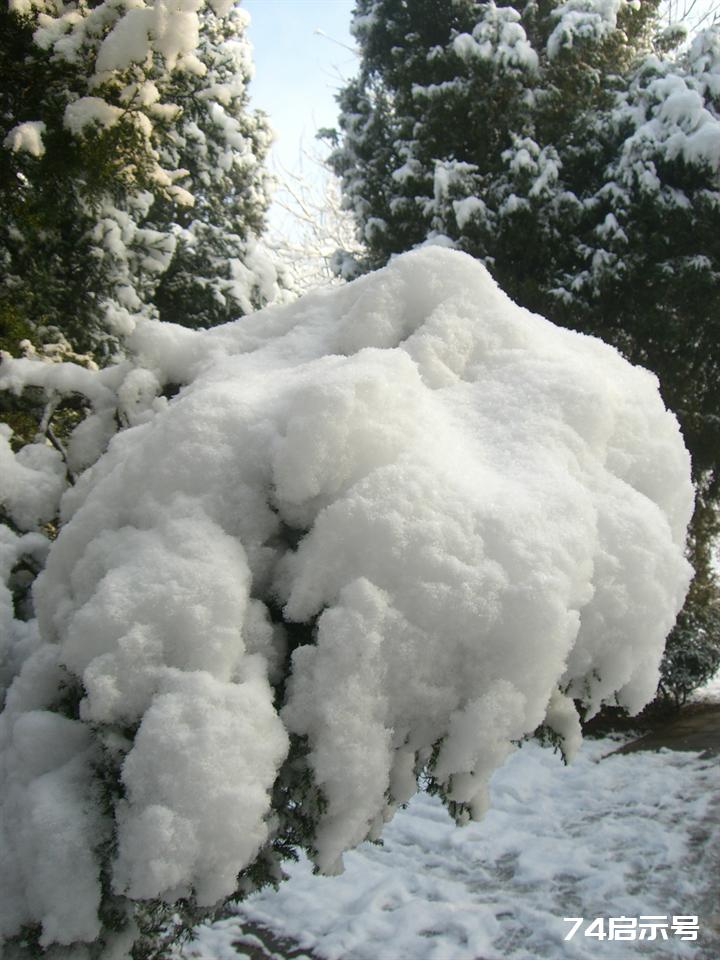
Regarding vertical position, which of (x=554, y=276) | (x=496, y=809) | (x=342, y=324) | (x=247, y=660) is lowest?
(x=496, y=809)

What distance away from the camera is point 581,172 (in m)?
8.14

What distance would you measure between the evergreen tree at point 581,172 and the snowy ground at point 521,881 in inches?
123

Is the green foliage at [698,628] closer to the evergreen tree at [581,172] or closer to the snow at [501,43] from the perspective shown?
the evergreen tree at [581,172]

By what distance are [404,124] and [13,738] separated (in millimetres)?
8991

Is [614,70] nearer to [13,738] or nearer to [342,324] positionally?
[342,324]

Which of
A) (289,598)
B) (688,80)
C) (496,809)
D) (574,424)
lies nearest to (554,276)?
(688,80)

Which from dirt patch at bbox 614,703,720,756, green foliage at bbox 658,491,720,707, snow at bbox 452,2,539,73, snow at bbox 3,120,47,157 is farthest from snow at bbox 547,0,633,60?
dirt patch at bbox 614,703,720,756

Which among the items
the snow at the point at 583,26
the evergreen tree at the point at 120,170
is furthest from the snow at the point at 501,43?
the evergreen tree at the point at 120,170

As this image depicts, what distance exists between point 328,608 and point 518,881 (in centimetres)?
418

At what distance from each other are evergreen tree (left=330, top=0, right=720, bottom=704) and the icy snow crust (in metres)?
6.67

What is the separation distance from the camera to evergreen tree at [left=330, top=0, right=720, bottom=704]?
7402mm

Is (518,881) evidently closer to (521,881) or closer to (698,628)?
(521,881)

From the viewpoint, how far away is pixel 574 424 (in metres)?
1.67

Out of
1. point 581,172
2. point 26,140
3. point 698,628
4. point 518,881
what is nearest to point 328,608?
point 26,140
